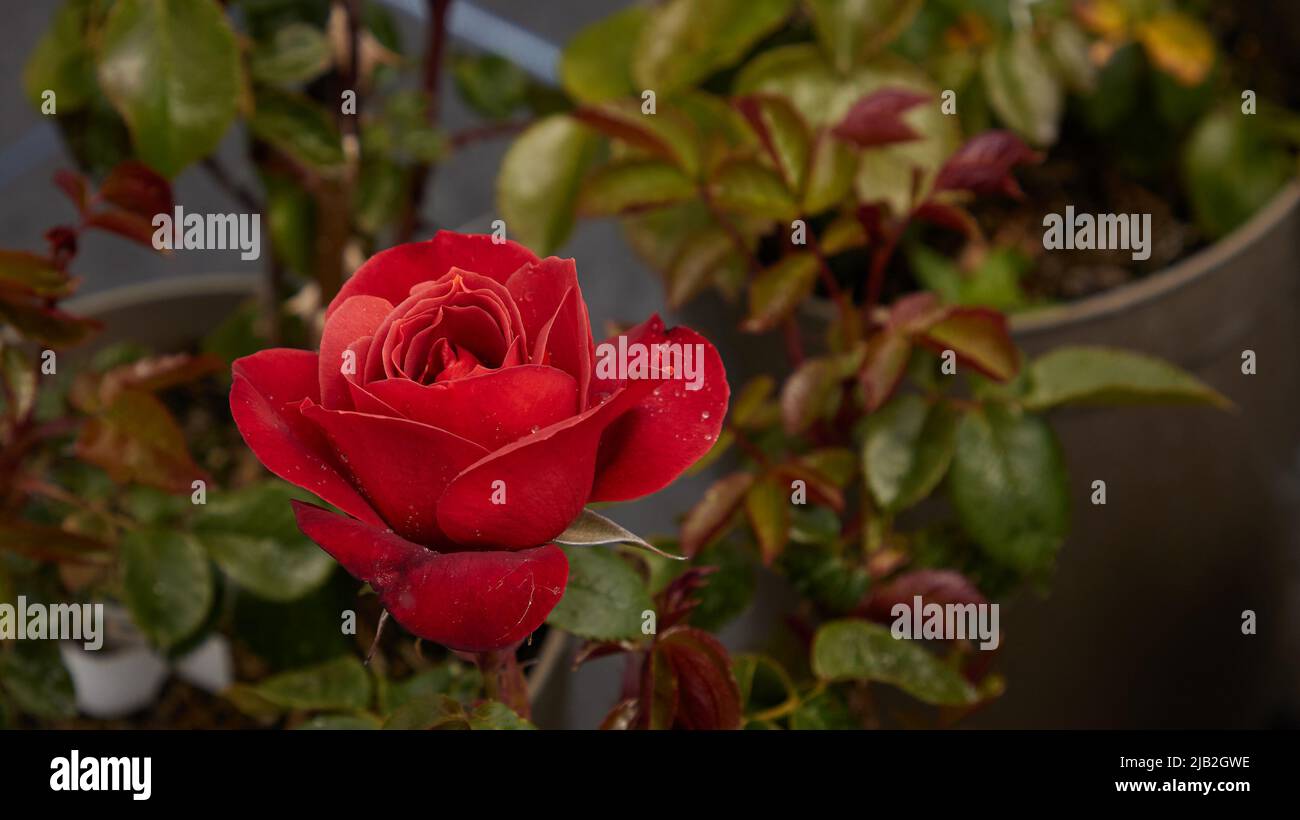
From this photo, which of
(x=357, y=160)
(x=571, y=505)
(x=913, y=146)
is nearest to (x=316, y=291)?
(x=357, y=160)

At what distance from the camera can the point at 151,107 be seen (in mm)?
377

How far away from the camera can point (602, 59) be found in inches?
20.3

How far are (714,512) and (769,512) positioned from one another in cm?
2

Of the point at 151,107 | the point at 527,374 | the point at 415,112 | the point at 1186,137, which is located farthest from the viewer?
the point at 1186,137

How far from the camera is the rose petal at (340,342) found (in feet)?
0.71

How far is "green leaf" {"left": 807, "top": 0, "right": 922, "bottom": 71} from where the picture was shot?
18.4 inches

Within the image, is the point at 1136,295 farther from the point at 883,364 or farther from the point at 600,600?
the point at 600,600

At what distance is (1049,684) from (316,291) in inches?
13.5

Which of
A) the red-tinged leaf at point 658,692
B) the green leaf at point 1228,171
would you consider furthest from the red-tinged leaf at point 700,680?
the green leaf at point 1228,171

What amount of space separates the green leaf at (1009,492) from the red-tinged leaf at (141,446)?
8.7 inches

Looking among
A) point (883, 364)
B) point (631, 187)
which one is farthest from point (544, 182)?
point (883, 364)

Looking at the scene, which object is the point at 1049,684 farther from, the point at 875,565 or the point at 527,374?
the point at 527,374

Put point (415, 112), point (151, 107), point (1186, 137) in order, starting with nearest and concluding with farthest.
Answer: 1. point (151, 107)
2. point (415, 112)
3. point (1186, 137)

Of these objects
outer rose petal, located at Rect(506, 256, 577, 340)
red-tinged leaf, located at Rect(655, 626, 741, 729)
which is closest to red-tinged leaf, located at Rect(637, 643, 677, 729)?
red-tinged leaf, located at Rect(655, 626, 741, 729)
